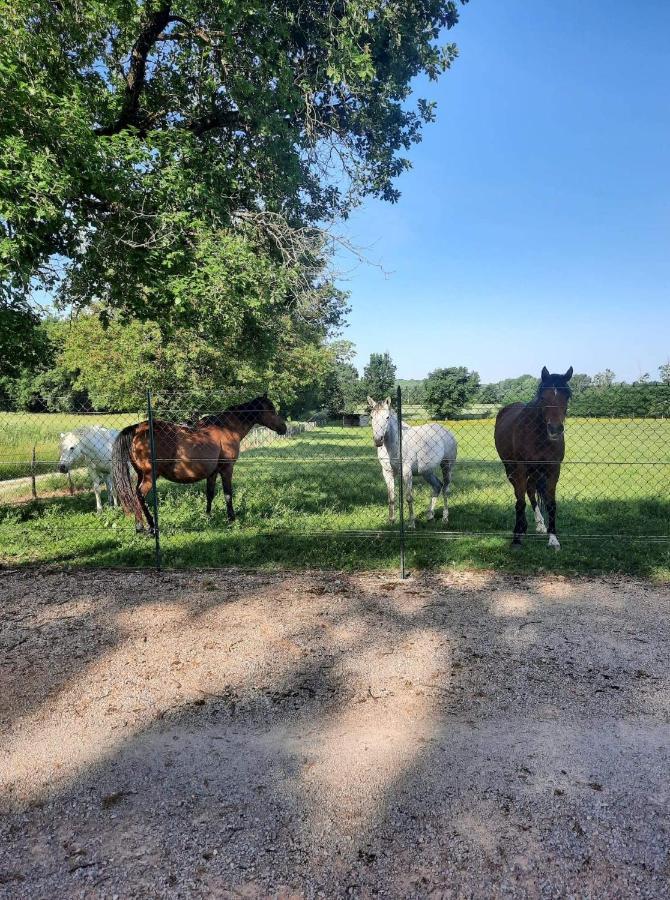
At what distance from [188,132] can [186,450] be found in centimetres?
482

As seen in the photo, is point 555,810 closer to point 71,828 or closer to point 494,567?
point 71,828

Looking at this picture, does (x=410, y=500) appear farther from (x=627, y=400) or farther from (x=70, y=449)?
(x=70, y=449)

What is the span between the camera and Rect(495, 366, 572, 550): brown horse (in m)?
6.07

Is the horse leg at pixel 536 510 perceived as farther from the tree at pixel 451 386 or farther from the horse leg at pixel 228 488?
the tree at pixel 451 386

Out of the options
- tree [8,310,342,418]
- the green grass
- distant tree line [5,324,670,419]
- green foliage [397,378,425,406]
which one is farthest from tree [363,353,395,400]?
the green grass

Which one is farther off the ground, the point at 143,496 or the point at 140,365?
the point at 140,365

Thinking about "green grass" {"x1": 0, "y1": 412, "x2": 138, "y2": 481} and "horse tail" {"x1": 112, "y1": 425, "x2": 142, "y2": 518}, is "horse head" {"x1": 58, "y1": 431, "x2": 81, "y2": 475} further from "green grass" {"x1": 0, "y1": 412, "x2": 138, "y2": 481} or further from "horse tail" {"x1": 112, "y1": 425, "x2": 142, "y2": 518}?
"horse tail" {"x1": 112, "y1": 425, "x2": 142, "y2": 518}

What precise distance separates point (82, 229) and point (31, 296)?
1.26 m

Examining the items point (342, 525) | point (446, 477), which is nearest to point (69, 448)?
point (342, 525)

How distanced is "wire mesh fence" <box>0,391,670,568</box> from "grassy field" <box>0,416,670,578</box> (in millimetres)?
38

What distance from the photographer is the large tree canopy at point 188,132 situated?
6.01 m

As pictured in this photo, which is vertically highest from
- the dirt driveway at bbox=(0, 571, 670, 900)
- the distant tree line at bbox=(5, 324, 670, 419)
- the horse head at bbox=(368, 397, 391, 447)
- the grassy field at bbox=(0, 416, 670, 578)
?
the distant tree line at bbox=(5, 324, 670, 419)

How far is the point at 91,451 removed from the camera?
31.7 feet

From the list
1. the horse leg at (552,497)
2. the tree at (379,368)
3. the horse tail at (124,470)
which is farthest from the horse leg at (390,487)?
the tree at (379,368)
